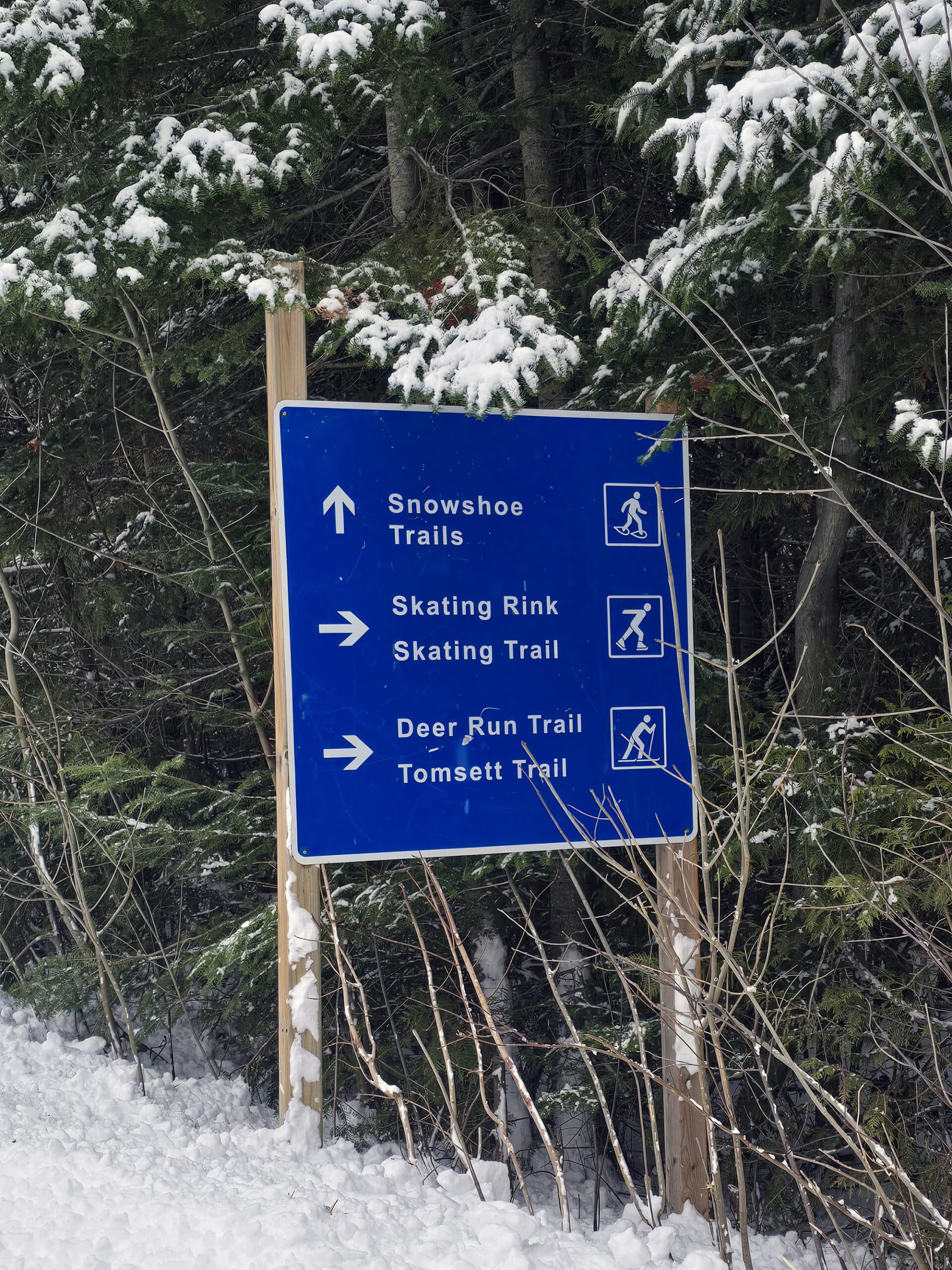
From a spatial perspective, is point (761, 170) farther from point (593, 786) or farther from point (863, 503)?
point (593, 786)

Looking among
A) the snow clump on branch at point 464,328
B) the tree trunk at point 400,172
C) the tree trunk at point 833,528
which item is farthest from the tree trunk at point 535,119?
the tree trunk at point 833,528

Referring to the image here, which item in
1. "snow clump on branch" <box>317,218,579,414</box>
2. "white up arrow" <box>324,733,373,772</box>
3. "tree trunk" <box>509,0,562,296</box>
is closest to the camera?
"white up arrow" <box>324,733,373,772</box>

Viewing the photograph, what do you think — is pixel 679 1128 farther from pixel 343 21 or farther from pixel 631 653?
pixel 343 21

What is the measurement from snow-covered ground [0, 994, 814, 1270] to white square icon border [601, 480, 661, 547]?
2259 millimetres

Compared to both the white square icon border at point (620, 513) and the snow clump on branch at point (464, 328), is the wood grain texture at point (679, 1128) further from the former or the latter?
the snow clump on branch at point (464, 328)

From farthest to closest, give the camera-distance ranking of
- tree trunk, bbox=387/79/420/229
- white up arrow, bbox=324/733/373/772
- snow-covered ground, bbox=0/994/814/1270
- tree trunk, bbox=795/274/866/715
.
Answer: tree trunk, bbox=387/79/420/229, tree trunk, bbox=795/274/866/715, white up arrow, bbox=324/733/373/772, snow-covered ground, bbox=0/994/814/1270

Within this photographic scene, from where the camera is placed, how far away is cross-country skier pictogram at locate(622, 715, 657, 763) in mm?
3977

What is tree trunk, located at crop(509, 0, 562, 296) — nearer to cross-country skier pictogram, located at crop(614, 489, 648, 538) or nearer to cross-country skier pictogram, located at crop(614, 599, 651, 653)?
cross-country skier pictogram, located at crop(614, 489, 648, 538)

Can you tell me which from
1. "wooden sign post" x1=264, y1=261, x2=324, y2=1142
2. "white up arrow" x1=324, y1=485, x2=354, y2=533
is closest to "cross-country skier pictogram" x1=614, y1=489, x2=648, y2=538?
"white up arrow" x1=324, y1=485, x2=354, y2=533

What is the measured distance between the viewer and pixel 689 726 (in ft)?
8.87

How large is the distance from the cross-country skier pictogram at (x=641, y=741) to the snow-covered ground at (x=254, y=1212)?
150 cm

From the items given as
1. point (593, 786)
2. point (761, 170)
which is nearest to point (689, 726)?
point (593, 786)

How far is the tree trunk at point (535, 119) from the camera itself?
542cm

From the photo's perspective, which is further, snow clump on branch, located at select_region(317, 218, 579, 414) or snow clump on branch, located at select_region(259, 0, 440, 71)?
snow clump on branch, located at select_region(259, 0, 440, 71)
